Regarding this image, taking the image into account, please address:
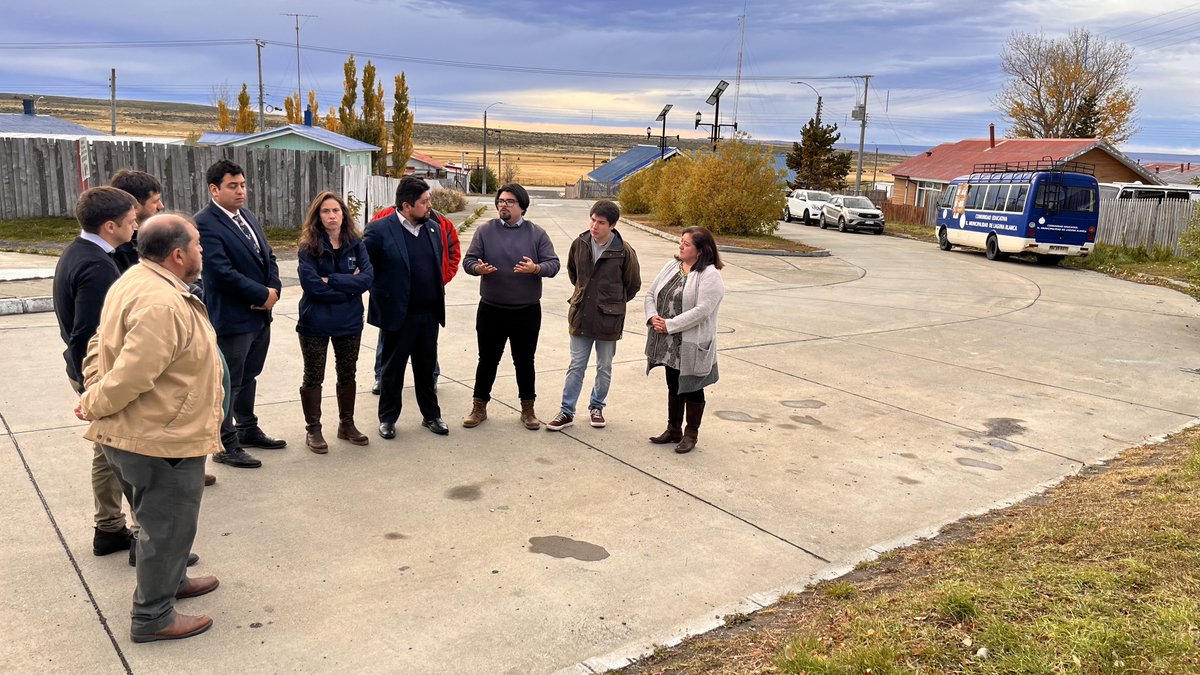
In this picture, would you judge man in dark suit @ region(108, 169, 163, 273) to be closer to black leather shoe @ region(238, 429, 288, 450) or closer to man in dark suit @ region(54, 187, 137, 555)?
man in dark suit @ region(54, 187, 137, 555)

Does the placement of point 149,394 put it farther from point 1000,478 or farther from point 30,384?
point 1000,478

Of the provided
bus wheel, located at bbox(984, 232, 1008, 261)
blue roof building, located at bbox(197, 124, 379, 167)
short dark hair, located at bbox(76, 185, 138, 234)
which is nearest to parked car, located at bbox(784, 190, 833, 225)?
bus wheel, located at bbox(984, 232, 1008, 261)

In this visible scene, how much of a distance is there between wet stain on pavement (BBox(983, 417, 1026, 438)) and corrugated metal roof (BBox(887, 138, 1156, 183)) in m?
37.2

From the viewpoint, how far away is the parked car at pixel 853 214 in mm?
34094

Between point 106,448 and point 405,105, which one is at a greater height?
point 405,105

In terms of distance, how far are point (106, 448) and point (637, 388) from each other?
5237 millimetres

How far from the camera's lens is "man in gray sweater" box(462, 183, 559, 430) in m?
6.34

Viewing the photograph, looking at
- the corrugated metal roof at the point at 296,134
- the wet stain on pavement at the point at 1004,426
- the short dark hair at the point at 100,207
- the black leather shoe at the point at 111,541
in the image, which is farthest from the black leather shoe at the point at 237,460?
the corrugated metal roof at the point at 296,134

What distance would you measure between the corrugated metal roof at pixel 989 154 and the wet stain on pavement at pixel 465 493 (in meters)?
41.3

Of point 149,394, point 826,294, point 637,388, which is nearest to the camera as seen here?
point 149,394

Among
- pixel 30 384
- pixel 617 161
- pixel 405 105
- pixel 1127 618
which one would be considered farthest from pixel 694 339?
pixel 617 161

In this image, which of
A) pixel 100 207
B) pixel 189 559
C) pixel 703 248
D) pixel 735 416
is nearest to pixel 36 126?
pixel 735 416

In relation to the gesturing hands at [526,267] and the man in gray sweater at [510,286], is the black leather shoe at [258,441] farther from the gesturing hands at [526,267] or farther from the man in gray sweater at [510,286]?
the gesturing hands at [526,267]

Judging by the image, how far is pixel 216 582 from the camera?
12.9 feet
